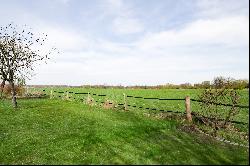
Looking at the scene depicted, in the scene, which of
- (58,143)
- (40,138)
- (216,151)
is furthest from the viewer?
(40,138)

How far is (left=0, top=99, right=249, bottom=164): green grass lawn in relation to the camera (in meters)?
14.2

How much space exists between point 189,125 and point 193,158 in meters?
6.65

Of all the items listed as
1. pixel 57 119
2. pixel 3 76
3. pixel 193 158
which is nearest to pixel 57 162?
pixel 193 158

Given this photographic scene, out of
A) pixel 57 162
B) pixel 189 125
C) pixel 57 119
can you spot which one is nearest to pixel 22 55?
pixel 57 119

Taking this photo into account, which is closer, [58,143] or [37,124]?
[58,143]

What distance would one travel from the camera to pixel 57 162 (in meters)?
14.5

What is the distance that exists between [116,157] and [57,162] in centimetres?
230

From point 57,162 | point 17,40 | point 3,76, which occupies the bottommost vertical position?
point 57,162

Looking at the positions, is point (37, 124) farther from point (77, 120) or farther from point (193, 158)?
point (193, 158)

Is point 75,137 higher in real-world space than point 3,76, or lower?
lower

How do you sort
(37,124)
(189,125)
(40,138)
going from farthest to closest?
1. (37,124)
2. (189,125)
3. (40,138)

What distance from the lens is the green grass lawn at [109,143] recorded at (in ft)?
46.6

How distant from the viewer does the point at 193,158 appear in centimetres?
1377

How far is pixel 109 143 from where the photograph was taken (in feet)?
54.8
